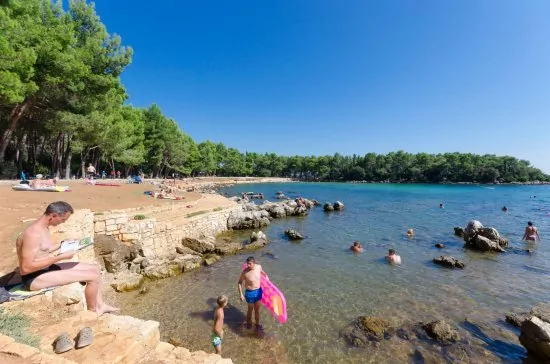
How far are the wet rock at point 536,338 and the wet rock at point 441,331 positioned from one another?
5.11 ft

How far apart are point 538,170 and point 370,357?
551 feet

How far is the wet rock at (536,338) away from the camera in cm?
697

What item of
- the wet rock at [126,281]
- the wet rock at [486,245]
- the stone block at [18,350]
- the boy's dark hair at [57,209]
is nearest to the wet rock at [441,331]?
the stone block at [18,350]

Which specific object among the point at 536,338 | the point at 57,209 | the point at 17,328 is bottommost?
the point at 536,338

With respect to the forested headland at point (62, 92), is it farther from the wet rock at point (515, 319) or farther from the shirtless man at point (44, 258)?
the wet rock at point (515, 319)

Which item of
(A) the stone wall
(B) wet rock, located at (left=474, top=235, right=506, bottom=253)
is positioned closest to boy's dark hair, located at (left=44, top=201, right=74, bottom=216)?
(A) the stone wall

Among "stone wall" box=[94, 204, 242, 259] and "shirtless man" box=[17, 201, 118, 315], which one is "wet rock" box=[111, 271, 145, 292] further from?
"shirtless man" box=[17, 201, 118, 315]

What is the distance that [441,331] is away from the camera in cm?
799

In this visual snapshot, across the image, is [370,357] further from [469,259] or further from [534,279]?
[469,259]

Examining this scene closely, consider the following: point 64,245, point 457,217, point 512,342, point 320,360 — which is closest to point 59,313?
point 64,245

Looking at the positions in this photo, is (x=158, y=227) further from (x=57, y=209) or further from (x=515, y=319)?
(x=515, y=319)

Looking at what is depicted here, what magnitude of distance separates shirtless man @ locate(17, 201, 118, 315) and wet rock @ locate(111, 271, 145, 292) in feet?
Answer: 18.8

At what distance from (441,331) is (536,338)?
213cm

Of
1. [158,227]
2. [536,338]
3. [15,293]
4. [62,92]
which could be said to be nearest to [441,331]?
[536,338]
